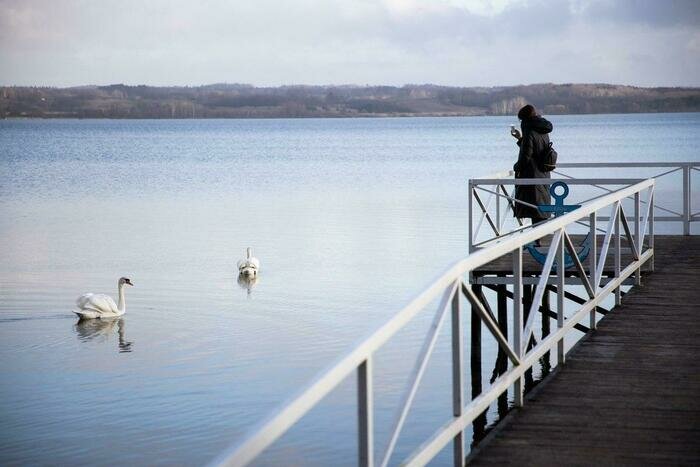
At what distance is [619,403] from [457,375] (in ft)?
4.77

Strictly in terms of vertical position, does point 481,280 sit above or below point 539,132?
below

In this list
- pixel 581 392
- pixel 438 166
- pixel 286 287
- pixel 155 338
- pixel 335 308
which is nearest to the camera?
pixel 581 392

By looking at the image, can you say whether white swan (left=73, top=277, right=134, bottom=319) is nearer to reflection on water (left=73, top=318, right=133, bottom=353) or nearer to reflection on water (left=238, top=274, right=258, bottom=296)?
reflection on water (left=73, top=318, right=133, bottom=353)

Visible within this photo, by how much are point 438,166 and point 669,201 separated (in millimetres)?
27271

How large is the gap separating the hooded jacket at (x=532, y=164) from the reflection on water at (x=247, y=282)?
7383 mm

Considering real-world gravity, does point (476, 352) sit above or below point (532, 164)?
below

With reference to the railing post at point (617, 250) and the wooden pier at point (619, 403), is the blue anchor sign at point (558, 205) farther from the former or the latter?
the wooden pier at point (619, 403)

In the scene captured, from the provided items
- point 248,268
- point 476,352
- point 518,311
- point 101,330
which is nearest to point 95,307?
point 101,330

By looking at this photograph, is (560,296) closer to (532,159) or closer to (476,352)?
(532,159)

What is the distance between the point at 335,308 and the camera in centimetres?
1661

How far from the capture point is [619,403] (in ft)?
20.7

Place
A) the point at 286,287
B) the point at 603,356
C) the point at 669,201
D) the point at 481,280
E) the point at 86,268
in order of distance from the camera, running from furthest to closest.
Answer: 1. the point at 669,201
2. the point at 86,268
3. the point at 286,287
4. the point at 481,280
5. the point at 603,356

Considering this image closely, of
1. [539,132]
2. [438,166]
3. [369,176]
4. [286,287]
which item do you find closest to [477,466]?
[539,132]

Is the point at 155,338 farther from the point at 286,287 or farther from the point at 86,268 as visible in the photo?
the point at 86,268
